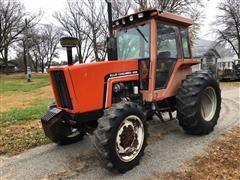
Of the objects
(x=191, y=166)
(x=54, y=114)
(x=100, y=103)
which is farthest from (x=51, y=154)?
(x=191, y=166)

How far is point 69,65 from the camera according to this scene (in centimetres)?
459

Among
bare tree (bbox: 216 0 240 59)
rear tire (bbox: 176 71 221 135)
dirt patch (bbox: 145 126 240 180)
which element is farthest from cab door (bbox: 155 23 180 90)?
bare tree (bbox: 216 0 240 59)

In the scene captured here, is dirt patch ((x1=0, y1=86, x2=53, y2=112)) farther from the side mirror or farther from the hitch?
the side mirror

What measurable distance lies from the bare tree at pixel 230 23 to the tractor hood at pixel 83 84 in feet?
124

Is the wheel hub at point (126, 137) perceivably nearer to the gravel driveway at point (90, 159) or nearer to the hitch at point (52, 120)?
the gravel driveway at point (90, 159)

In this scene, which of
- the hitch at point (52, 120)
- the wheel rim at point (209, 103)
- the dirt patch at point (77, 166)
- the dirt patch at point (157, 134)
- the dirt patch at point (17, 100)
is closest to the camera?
the dirt patch at point (77, 166)

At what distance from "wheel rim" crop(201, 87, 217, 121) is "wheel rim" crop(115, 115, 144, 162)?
6.85 feet

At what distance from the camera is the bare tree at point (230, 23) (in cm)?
3847

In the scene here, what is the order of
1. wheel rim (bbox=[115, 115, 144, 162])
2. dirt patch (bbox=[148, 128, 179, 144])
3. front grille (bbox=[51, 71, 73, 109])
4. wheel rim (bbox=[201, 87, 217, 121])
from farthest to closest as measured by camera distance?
1. wheel rim (bbox=[201, 87, 217, 121])
2. dirt patch (bbox=[148, 128, 179, 144])
3. front grille (bbox=[51, 71, 73, 109])
4. wheel rim (bbox=[115, 115, 144, 162])

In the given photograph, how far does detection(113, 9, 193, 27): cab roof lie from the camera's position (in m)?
5.36

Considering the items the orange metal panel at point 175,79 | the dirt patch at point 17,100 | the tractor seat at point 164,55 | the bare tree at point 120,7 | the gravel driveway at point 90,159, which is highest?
the bare tree at point 120,7

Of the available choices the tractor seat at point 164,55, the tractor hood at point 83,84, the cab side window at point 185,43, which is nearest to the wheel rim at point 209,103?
the cab side window at point 185,43

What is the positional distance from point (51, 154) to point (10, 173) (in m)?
0.87

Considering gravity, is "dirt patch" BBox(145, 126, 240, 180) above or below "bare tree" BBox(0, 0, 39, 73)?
below
